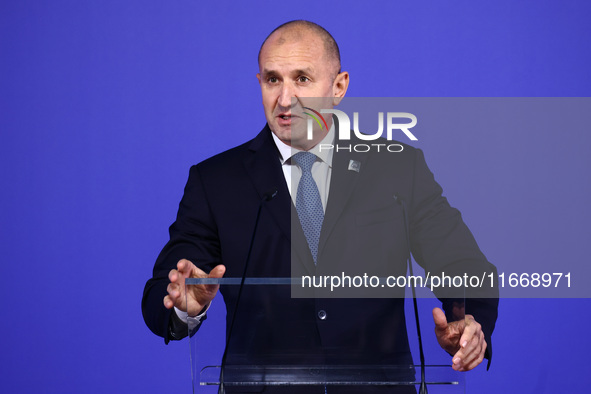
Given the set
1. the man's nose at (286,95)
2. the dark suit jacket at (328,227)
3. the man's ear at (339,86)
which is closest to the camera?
the dark suit jacket at (328,227)

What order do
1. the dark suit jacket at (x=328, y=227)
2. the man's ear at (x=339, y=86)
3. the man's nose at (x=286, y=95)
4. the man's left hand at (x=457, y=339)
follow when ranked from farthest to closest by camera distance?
the man's ear at (x=339, y=86)
the man's nose at (x=286, y=95)
the dark suit jacket at (x=328, y=227)
the man's left hand at (x=457, y=339)

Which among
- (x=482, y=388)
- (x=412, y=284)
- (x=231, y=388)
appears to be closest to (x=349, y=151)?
(x=412, y=284)

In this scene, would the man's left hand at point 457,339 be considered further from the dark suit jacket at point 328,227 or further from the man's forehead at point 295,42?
the man's forehead at point 295,42

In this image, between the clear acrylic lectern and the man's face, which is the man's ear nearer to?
the man's face

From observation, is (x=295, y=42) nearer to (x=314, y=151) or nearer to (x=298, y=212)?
(x=314, y=151)

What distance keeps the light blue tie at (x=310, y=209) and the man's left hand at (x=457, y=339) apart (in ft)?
1.73

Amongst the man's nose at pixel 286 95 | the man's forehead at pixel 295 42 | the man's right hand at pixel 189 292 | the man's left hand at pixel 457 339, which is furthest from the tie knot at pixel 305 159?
the man's left hand at pixel 457 339

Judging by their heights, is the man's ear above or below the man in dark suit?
above

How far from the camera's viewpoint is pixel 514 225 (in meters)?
2.73

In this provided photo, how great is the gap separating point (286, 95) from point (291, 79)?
6 cm

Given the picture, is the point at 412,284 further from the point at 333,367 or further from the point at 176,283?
the point at 176,283

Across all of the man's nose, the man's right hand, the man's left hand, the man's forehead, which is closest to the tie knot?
the man's nose

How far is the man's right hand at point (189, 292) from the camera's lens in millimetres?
1318

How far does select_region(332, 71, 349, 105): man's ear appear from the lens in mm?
2100
